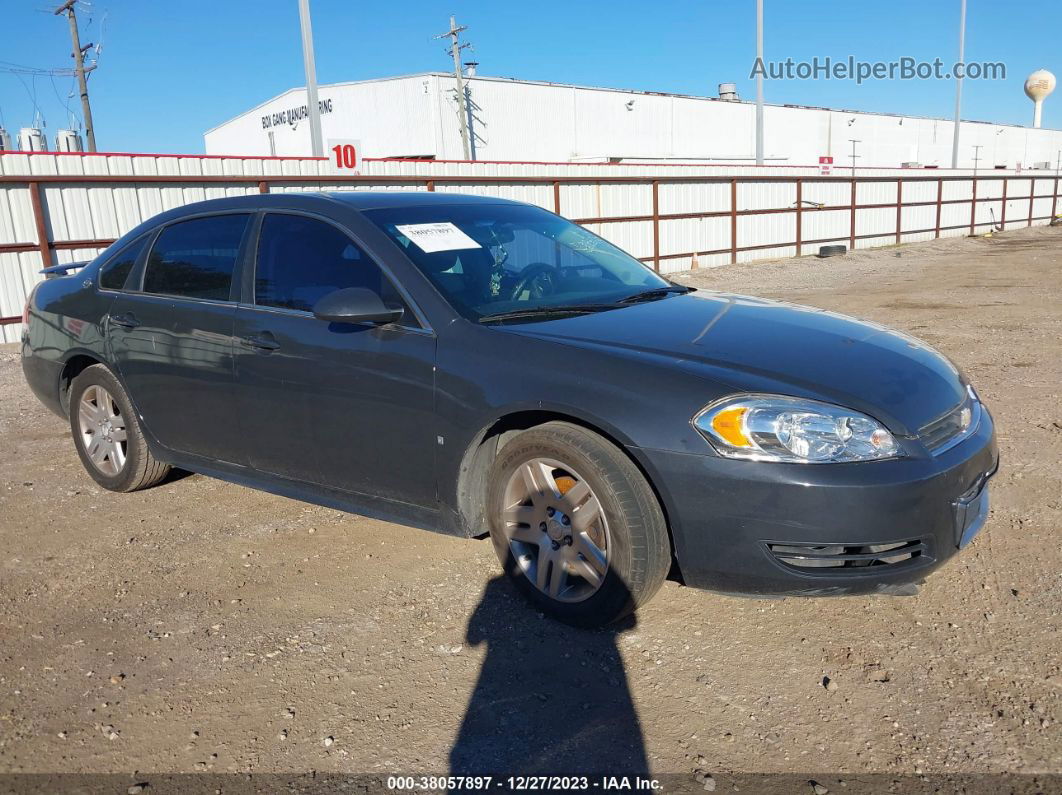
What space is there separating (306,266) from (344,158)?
13937 millimetres

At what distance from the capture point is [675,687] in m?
2.71

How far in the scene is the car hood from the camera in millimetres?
2797

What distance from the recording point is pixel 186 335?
4043 millimetres

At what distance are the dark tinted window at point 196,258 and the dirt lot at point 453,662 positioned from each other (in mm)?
1215

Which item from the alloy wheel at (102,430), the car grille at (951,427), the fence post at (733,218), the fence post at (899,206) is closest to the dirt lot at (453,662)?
the alloy wheel at (102,430)

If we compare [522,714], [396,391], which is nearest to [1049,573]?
[522,714]

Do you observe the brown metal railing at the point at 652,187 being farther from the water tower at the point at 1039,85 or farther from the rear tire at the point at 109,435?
the water tower at the point at 1039,85

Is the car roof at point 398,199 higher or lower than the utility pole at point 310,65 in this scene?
lower

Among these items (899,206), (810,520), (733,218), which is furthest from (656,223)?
(810,520)

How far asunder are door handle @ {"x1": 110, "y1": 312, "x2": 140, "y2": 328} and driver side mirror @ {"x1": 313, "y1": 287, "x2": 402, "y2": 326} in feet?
5.13

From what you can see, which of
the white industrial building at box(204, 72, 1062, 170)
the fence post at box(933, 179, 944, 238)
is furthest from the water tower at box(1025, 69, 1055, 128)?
the fence post at box(933, 179, 944, 238)

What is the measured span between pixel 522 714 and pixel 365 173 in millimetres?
15554

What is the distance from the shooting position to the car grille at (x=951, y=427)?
9.19 ft

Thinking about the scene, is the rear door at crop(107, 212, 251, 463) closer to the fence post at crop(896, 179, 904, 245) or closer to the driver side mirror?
the driver side mirror
